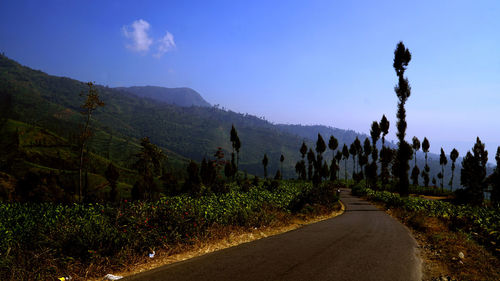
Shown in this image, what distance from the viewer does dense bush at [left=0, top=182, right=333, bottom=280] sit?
5.96m

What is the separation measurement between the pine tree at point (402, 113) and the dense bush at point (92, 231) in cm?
2562

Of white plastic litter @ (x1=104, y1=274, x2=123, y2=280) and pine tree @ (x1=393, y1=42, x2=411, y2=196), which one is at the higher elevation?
pine tree @ (x1=393, y1=42, x2=411, y2=196)

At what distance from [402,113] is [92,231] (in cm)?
3181

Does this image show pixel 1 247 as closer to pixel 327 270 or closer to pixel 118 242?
pixel 118 242

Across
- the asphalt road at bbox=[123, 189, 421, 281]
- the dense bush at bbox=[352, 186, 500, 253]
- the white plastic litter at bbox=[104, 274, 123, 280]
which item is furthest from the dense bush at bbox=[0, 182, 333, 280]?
the dense bush at bbox=[352, 186, 500, 253]

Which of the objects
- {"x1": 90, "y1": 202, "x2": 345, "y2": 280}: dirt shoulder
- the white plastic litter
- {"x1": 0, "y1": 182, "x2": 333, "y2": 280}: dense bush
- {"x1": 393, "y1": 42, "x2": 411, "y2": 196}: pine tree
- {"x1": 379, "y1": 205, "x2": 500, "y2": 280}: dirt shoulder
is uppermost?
{"x1": 393, "y1": 42, "x2": 411, "y2": 196}: pine tree

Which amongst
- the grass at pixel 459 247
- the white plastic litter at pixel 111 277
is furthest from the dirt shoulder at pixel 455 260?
the white plastic litter at pixel 111 277

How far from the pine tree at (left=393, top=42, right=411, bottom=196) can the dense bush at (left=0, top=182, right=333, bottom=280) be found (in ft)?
84.0

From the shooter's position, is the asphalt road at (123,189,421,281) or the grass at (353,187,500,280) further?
the grass at (353,187,500,280)

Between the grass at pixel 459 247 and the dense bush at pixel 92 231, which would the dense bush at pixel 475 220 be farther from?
the dense bush at pixel 92 231

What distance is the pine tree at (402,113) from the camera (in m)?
29.4

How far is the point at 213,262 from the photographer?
22.7 feet

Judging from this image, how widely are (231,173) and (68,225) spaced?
276 feet

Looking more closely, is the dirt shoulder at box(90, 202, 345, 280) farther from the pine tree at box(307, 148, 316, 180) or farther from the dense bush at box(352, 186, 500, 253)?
the pine tree at box(307, 148, 316, 180)
